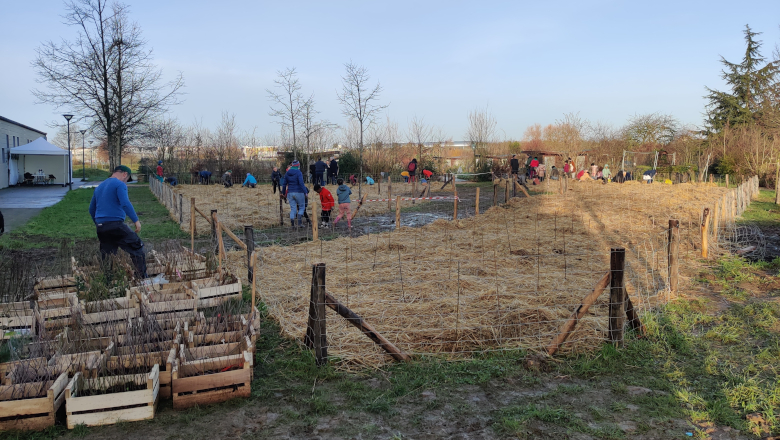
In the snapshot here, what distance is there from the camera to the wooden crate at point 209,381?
3.56 m

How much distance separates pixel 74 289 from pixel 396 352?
413 cm

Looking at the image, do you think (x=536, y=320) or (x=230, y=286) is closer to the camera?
(x=536, y=320)

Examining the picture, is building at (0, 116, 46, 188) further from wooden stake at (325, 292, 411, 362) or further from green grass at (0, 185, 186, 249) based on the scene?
wooden stake at (325, 292, 411, 362)

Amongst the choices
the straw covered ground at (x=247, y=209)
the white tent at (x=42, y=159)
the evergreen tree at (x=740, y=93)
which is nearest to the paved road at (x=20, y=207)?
the straw covered ground at (x=247, y=209)

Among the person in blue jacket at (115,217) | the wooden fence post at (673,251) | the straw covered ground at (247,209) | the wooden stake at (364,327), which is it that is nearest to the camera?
the wooden stake at (364,327)

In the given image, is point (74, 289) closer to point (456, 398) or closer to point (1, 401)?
point (1, 401)

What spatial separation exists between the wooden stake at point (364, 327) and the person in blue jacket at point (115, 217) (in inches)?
134

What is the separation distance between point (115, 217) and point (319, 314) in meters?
3.68

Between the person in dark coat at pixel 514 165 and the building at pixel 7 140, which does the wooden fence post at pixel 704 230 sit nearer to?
the person in dark coat at pixel 514 165

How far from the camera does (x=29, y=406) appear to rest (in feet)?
10.5

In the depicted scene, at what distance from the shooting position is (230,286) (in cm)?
589

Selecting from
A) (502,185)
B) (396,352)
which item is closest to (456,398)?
(396,352)

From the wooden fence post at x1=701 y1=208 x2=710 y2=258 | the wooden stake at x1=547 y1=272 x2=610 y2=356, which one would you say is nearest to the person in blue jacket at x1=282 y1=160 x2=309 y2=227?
the wooden fence post at x1=701 y1=208 x2=710 y2=258

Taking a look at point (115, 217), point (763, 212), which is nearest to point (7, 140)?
point (115, 217)
